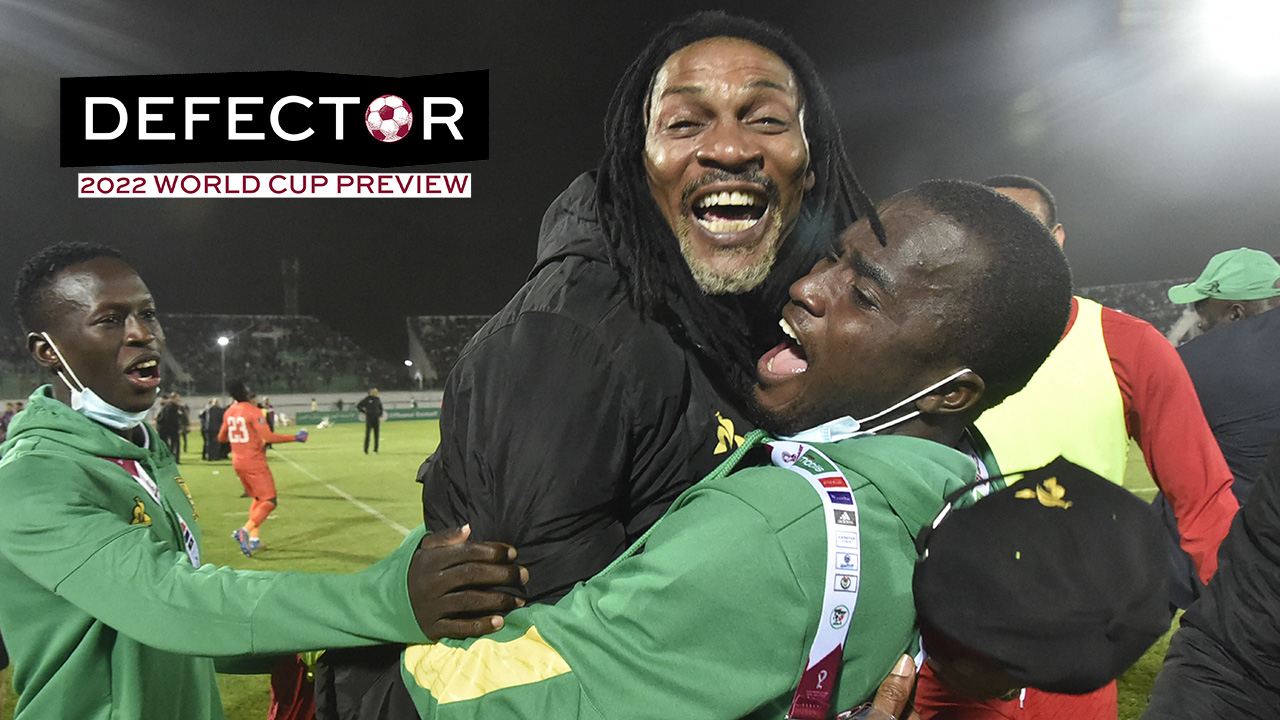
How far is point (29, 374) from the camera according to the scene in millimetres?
15227

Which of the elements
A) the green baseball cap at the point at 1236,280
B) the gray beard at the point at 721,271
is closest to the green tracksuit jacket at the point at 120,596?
the gray beard at the point at 721,271

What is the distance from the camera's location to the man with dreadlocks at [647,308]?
0.92m

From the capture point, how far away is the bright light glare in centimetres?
444

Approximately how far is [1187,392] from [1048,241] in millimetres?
1190

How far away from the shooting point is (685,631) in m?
0.58

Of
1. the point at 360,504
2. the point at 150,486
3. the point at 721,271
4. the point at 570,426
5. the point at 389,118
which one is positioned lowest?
the point at 360,504

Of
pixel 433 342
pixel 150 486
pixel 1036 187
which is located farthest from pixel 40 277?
pixel 433 342

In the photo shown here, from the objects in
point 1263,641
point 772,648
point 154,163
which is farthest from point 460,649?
point 154,163

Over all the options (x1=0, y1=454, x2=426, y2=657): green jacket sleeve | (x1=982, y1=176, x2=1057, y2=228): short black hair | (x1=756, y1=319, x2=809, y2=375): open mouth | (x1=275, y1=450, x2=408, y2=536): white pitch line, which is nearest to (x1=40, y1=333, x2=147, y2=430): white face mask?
(x1=0, y1=454, x2=426, y2=657): green jacket sleeve

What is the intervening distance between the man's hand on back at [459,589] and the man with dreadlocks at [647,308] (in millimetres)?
104

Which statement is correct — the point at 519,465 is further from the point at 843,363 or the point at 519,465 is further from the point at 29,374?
the point at 29,374

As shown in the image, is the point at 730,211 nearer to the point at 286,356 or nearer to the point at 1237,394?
the point at 1237,394

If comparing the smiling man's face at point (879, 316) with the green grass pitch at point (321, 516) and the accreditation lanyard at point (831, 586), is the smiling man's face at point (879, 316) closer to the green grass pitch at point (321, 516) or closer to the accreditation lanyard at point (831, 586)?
the accreditation lanyard at point (831, 586)

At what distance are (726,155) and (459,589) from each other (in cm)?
73
